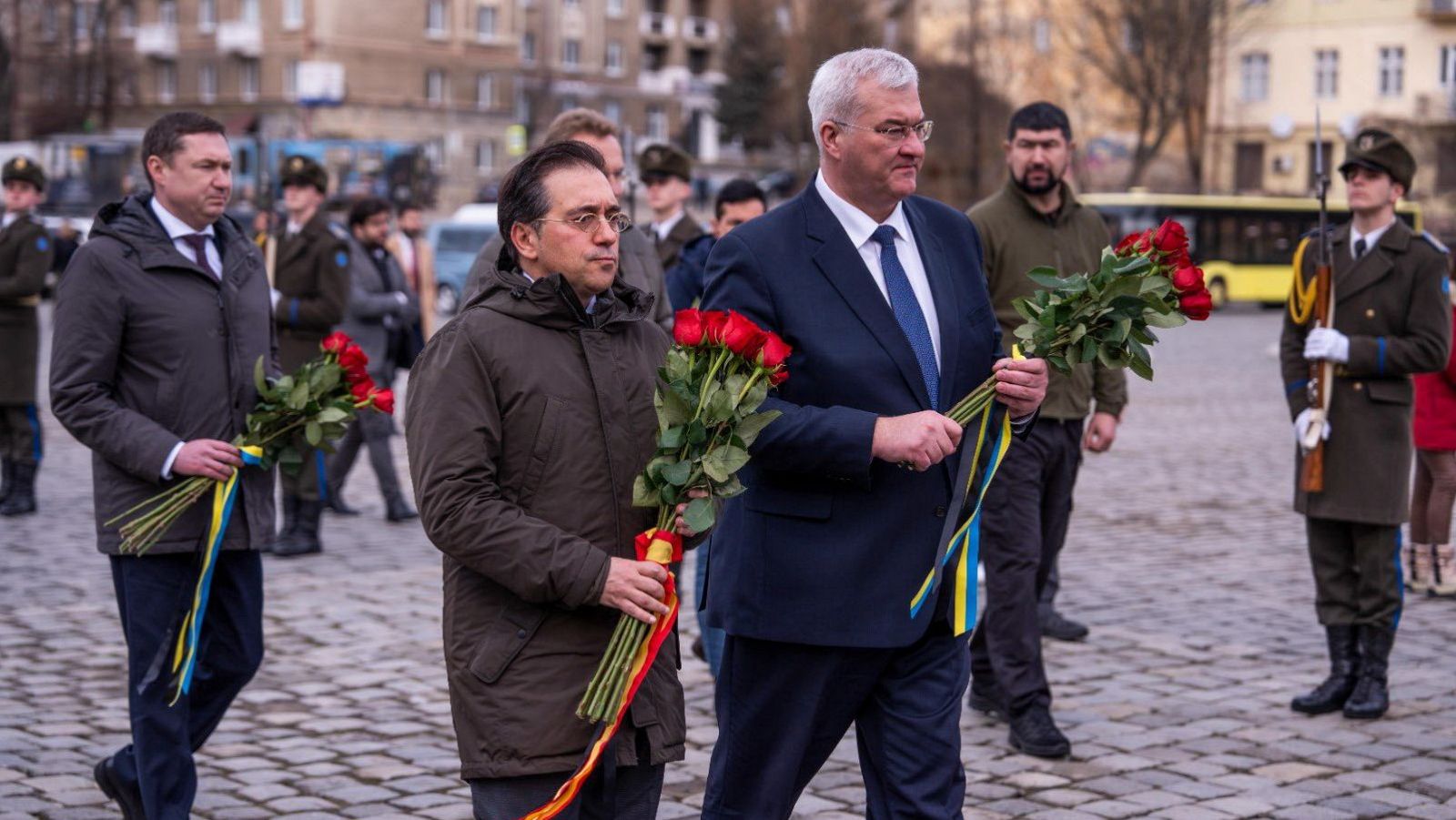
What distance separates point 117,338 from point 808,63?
66.5m

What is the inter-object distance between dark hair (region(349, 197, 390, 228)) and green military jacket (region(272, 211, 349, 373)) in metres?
1.17

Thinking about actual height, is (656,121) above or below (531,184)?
above

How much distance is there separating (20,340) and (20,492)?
959 millimetres

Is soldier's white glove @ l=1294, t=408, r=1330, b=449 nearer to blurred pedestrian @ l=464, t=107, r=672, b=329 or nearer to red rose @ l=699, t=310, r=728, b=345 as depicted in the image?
blurred pedestrian @ l=464, t=107, r=672, b=329

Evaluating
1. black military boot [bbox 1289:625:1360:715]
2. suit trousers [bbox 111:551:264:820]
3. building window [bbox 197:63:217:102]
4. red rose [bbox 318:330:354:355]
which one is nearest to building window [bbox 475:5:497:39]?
building window [bbox 197:63:217:102]

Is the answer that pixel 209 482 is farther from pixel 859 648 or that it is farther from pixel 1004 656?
pixel 1004 656

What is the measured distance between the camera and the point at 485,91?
79125mm

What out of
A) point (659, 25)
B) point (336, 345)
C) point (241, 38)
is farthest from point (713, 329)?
point (659, 25)

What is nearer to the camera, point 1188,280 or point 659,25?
point 1188,280

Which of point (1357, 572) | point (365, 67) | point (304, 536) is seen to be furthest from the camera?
point (365, 67)

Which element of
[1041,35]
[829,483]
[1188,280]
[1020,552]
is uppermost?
[1041,35]

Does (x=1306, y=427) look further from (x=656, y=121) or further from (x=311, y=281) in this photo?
(x=656, y=121)

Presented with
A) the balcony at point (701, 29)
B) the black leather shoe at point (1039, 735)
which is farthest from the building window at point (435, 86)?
the black leather shoe at point (1039, 735)

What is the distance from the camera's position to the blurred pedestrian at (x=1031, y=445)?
6.35 m
